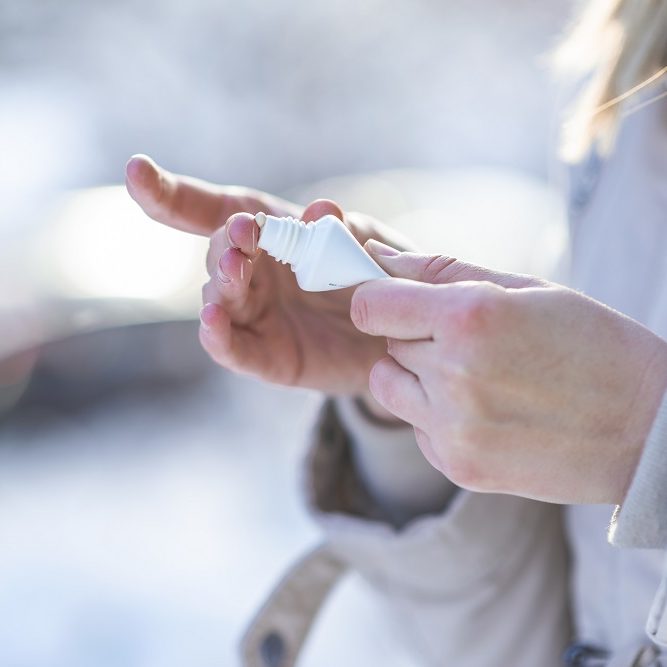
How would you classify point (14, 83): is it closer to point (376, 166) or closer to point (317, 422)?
point (376, 166)

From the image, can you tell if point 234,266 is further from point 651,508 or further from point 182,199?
point 651,508

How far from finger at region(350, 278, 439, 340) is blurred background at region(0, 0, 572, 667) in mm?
400

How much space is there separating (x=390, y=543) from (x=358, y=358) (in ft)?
0.58

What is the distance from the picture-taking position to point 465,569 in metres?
0.70

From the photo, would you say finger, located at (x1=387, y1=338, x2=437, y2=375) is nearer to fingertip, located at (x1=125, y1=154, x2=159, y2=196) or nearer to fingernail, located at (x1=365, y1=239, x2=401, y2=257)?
fingernail, located at (x1=365, y1=239, x2=401, y2=257)

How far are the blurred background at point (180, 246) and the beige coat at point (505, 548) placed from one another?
0.08m

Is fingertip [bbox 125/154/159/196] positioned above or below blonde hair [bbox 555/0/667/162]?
below

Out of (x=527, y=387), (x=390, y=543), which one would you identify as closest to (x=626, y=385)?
(x=527, y=387)

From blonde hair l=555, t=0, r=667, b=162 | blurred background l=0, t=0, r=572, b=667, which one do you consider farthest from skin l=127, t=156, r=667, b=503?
blurred background l=0, t=0, r=572, b=667

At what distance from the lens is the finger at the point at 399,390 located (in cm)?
41

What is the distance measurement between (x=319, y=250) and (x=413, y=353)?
0.25ft

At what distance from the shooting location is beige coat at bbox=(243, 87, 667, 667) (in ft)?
2.09

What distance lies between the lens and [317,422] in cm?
80

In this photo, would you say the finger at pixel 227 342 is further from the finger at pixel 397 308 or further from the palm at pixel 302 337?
the finger at pixel 397 308
